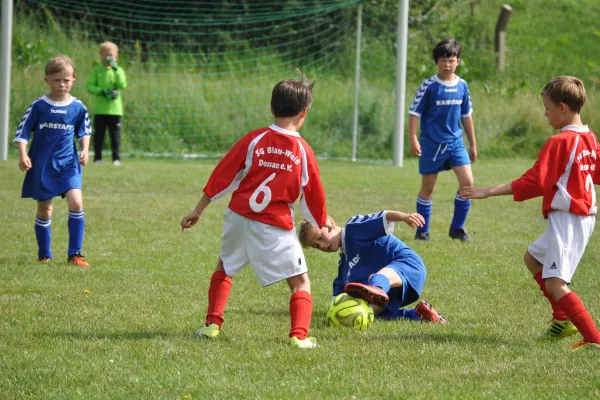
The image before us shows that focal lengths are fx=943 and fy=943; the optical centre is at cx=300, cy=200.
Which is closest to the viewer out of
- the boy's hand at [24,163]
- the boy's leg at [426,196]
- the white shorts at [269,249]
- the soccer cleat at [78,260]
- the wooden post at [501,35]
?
the white shorts at [269,249]

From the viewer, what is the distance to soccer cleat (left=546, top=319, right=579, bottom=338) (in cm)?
519

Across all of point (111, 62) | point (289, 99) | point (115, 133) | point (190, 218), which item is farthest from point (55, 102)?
point (115, 133)

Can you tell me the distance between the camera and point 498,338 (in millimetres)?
5242

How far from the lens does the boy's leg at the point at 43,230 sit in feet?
24.3

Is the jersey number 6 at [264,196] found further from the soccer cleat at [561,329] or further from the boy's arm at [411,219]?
the soccer cleat at [561,329]

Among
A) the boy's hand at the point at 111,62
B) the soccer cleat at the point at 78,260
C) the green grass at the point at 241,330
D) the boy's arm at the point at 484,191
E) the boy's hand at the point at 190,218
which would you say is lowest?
the green grass at the point at 241,330

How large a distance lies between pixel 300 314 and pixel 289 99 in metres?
1.13

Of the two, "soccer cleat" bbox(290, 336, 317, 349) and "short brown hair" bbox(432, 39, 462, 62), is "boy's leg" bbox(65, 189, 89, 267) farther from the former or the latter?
"short brown hair" bbox(432, 39, 462, 62)

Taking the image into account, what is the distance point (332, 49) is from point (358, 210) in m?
8.10

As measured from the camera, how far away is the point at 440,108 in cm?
919

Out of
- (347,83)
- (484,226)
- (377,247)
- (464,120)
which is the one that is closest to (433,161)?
(464,120)

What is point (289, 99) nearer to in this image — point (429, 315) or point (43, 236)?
point (429, 315)

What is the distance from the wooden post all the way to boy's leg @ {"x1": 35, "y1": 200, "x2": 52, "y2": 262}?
1966 cm

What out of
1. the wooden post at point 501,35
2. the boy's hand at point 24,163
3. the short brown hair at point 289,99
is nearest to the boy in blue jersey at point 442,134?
the boy's hand at point 24,163
